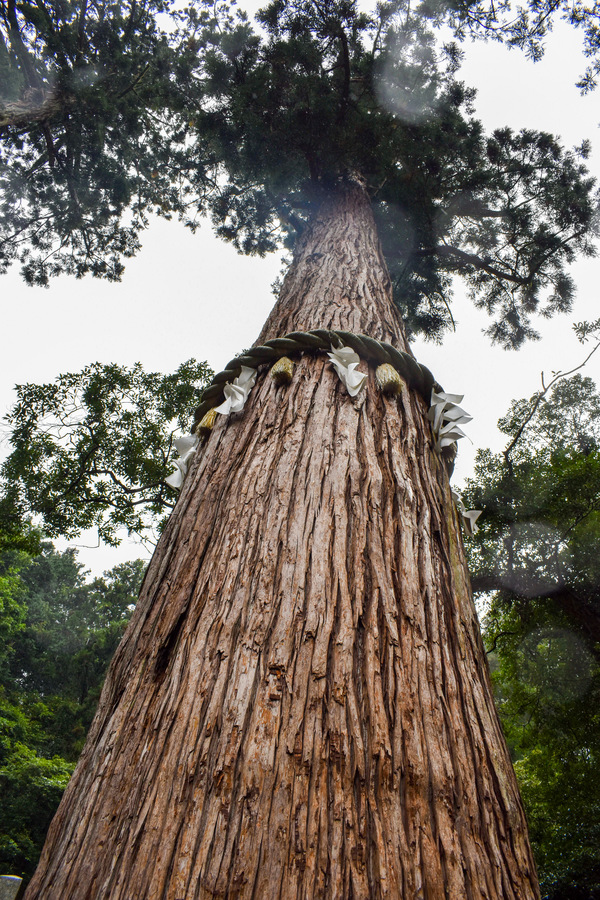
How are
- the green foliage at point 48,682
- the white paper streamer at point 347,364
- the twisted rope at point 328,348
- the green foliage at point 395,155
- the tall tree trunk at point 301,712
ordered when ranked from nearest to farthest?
the tall tree trunk at point 301,712 → the white paper streamer at point 347,364 → the twisted rope at point 328,348 → the green foliage at point 395,155 → the green foliage at point 48,682

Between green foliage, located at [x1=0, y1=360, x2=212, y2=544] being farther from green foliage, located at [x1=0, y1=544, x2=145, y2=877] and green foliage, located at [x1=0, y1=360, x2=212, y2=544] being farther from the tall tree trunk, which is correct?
the tall tree trunk

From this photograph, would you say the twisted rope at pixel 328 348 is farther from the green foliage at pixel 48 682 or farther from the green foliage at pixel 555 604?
the green foliage at pixel 48 682

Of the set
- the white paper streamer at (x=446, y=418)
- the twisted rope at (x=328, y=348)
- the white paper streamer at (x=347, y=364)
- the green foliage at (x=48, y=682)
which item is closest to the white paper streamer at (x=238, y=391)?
the twisted rope at (x=328, y=348)

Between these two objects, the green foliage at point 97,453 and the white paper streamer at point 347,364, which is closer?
the white paper streamer at point 347,364

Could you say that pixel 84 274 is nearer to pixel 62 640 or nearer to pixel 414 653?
pixel 414 653

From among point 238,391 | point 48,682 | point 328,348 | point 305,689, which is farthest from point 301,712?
point 48,682

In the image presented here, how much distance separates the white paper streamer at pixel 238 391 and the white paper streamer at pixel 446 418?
80 centimetres

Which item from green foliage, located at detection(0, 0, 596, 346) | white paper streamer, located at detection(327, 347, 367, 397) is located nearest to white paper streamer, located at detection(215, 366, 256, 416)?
white paper streamer, located at detection(327, 347, 367, 397)

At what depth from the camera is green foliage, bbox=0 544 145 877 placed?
11492 millimetres

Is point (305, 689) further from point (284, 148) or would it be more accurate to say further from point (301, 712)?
point (284, 148)

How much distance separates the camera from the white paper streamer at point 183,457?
6.70 ft

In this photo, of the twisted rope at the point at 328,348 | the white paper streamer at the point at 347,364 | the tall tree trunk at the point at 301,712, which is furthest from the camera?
the twisted rope at the point at 328,348

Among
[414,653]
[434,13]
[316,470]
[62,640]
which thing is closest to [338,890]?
[414,653]

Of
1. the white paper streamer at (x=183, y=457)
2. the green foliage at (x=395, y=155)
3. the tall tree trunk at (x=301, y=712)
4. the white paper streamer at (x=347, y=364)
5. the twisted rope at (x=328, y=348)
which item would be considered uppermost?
the green foliage at (x=395, y=155)
